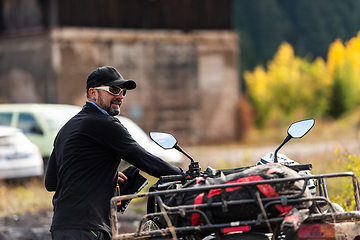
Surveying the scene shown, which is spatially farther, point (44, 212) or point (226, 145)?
point (226, 145)

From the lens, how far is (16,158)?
1251cm

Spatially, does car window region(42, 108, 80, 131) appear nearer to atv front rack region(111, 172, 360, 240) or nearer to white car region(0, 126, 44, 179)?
white car region(0, 126, 44, 179)

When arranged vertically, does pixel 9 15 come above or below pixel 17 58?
above

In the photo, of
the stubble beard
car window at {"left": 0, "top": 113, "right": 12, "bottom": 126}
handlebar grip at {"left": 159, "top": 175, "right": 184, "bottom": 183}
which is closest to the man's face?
the stubble beard

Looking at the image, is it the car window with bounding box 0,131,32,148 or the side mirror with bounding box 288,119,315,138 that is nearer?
the side mirror with bounding box 288,119,315,138

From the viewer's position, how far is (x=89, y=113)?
3.93m

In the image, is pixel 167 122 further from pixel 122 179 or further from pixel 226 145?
pixel 122 179

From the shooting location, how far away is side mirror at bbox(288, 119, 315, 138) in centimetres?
408

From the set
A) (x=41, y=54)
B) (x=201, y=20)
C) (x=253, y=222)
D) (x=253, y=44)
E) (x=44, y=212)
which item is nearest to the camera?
(x=253, y=222)

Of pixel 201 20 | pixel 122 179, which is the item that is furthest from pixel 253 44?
pixel 122 179

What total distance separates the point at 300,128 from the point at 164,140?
98cm

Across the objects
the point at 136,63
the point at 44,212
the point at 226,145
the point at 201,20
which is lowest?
the point at 226,145

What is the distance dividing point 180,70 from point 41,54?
6497 mm

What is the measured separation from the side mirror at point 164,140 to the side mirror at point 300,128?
838 millimetres
